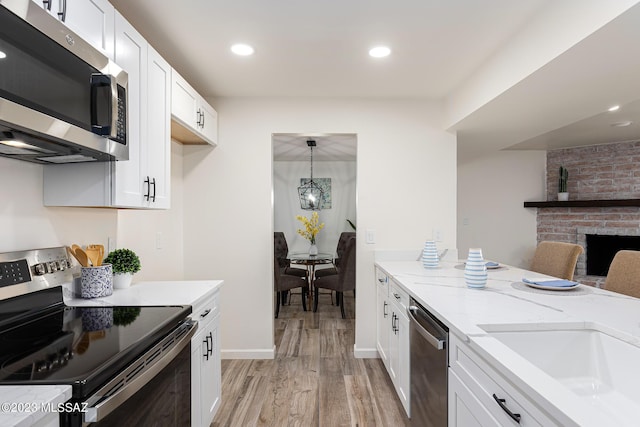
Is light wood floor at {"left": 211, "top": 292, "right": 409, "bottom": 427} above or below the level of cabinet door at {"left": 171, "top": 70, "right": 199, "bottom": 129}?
below

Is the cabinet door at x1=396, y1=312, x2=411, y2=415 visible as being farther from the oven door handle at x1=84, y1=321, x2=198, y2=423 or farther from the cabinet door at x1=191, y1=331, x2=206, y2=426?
the oven door handle at x1=84, y1=321, x2=198, y2=423

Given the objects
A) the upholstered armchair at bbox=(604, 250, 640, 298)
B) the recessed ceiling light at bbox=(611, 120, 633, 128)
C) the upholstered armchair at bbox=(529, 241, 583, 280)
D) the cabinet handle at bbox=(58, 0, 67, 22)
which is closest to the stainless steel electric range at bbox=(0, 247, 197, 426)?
the cabinet handle at bbox=(58, 0, 67, 22)

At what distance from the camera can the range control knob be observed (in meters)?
1.49

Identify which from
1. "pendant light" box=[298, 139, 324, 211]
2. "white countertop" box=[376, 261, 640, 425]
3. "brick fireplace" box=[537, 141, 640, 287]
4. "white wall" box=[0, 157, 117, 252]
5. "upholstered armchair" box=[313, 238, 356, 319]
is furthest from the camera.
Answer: "pendant light" box=[298, 139, 324, 211]

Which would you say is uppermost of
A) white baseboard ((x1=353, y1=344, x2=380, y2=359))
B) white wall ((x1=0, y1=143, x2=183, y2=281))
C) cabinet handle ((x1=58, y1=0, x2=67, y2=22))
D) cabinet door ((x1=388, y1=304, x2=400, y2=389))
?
cabinet handle ((x1=58, y1=0, x2=67, y2=22))

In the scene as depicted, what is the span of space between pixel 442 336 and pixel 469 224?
387 centimetres

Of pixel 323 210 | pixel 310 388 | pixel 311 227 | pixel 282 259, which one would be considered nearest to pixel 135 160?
pixel 310 388

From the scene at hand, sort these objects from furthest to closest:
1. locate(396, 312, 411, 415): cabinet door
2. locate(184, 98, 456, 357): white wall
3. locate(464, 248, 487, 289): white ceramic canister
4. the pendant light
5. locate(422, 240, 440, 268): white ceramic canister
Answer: the pendant light < locate(184, 98, 456, 357): white wall < locate(422, 240, 440, 268): white ceramic canister < locate(396, 312, 411, 415): cabinet door < locate(464, 248, 487, 289): white ceramic canister

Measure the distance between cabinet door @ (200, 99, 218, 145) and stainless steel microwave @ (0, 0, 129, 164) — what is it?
51.3 inches

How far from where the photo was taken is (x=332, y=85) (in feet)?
9.54

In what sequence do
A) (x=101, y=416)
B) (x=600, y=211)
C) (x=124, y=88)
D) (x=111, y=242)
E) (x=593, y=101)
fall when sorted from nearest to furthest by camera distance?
(x=101, y=416)
(x=124, y=88)
(x=111, y=242)
(x=593, y=101)
(x=600, y=211)

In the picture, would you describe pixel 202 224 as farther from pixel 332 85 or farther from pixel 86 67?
pixel 86 67

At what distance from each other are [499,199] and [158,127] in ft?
14.9

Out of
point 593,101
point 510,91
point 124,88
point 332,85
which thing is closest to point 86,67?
point 124,88
